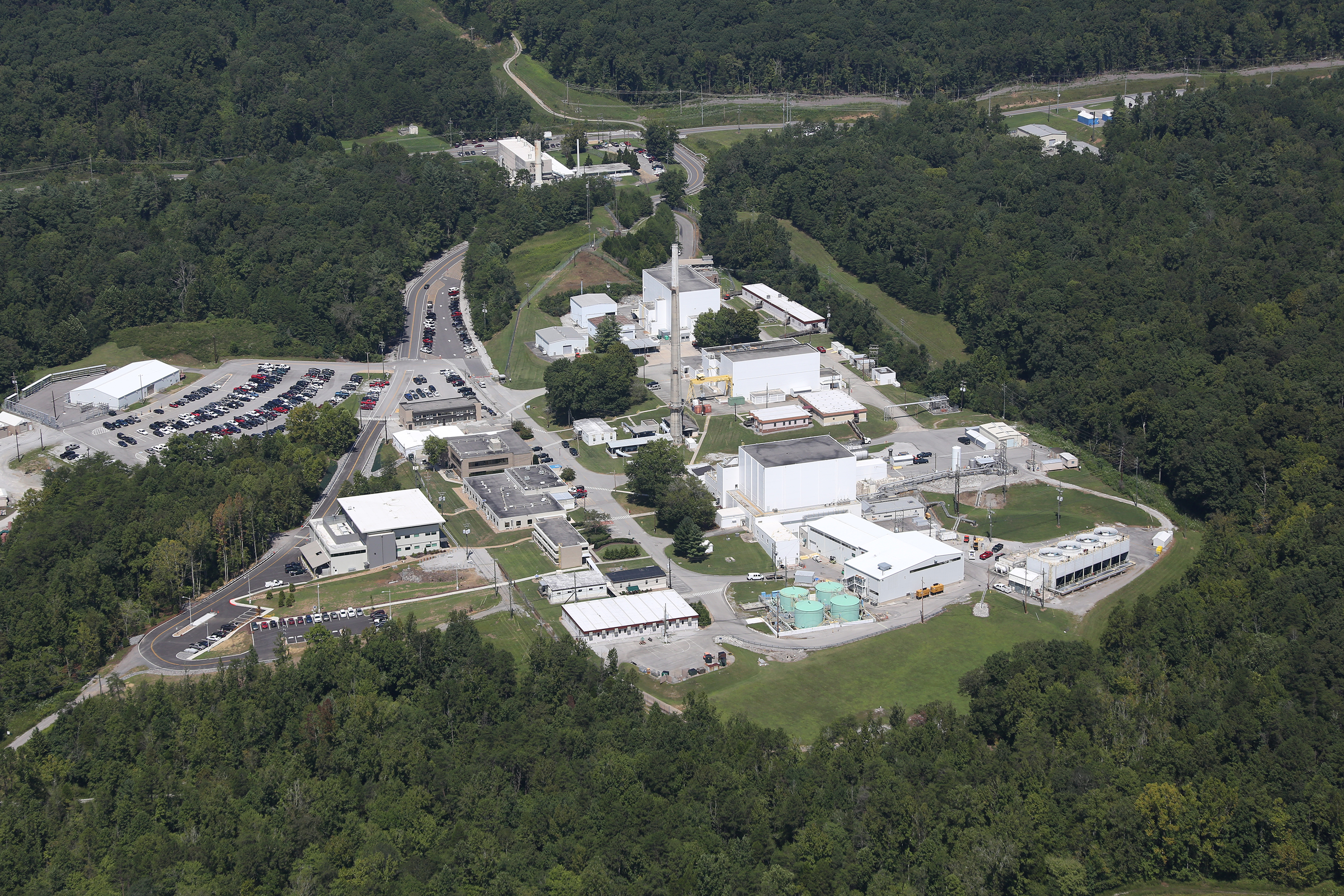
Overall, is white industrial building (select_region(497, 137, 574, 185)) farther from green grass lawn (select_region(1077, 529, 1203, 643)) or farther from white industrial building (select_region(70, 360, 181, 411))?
green grass lawn (select_region(1077, 529, 1203, 643))

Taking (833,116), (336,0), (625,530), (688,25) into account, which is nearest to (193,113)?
(336,0)

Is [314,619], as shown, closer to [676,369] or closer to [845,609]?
[845,609]

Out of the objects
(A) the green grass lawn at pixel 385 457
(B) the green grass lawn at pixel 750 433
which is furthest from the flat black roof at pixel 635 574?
(A) the green grass lawn at pixel 385 457

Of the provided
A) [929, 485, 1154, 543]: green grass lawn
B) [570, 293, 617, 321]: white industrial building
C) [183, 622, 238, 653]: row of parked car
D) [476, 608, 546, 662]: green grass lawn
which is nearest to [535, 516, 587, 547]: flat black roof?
[476, 608, 546, 662]: green grass lawn

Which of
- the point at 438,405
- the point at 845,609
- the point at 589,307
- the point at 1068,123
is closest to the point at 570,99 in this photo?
the point at 1068,123

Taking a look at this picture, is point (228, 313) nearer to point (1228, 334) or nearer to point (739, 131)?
point (739, 131)

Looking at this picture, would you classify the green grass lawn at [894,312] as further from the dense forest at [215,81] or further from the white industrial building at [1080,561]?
the dense forest at [215,81]

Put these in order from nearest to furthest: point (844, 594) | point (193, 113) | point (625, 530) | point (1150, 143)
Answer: point (844, 594)
point (625, 530)
point (1150, 143)
point (193, 113)
